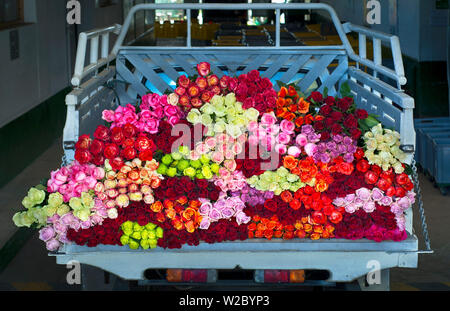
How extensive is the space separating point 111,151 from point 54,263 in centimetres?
247

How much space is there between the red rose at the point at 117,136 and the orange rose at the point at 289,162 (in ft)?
2.94

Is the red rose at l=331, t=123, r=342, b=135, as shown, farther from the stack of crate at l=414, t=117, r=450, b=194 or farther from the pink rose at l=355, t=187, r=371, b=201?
the stack of crate at l=414, t=117, r=450, b=194

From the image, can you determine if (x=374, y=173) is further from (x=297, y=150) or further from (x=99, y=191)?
(x=99, y=191)

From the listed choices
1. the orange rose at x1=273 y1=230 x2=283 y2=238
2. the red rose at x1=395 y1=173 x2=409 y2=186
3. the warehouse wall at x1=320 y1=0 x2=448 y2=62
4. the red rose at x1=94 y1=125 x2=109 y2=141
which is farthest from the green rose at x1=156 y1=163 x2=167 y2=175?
the warehouse wall at x1=320 y1=0 x2=448 y2=62

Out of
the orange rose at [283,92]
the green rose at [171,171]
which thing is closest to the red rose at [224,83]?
the orange rose at [283,92]

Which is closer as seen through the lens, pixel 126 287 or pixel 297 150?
pixel 297 150

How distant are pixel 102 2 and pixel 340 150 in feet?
42.9

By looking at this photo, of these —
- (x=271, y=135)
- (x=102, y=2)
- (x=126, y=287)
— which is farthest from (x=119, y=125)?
(x=102, y=2)

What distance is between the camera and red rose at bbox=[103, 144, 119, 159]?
13.6ft

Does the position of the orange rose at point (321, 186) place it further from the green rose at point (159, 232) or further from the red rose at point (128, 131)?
the red rose at point (128, 131)

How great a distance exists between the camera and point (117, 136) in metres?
4.21

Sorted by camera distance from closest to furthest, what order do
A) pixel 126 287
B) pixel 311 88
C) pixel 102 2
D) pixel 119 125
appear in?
pixel 119 125 < pixel 126 287 < pixel 311 88 < pixel 102 2

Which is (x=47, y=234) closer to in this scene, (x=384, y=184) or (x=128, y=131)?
(x=128, y=131)

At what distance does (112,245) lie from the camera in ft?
13.4
